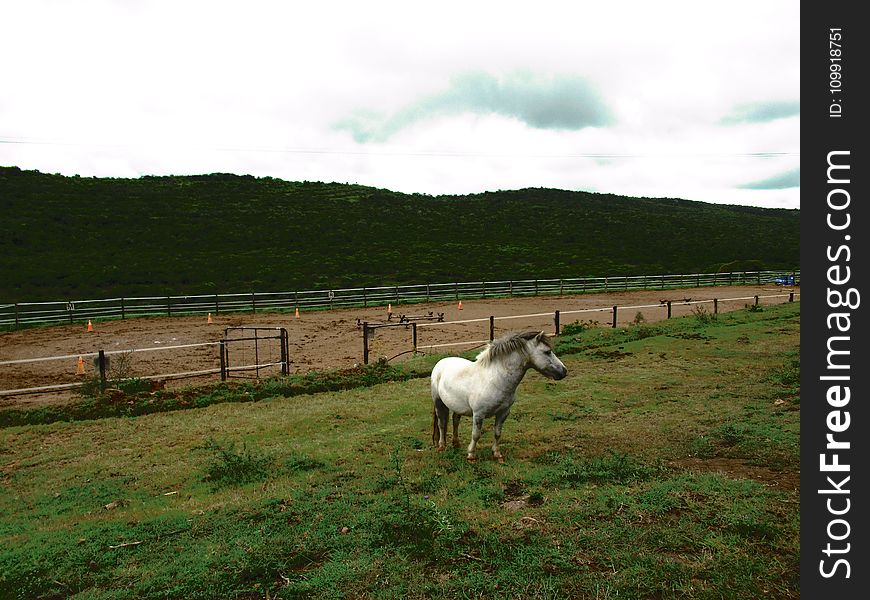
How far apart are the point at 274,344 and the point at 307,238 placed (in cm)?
3539

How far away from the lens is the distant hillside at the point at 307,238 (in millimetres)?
39875

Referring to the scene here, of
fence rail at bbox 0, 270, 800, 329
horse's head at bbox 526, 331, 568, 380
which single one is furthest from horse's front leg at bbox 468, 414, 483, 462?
fence rail at bbox 0, 270, 800, 329

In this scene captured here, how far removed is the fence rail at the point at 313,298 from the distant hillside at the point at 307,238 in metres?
4.51

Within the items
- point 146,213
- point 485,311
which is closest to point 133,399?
point 485,311

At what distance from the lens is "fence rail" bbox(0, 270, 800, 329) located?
2698 centimetres

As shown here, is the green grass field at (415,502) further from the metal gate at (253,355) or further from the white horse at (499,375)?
the metal gate at (253,355)

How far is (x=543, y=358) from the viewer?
6.16 meters

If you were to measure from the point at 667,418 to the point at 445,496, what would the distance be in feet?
14.0

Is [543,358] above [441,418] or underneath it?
above

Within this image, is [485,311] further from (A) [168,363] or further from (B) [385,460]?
(B) [385,460]

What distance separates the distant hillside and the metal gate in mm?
18600

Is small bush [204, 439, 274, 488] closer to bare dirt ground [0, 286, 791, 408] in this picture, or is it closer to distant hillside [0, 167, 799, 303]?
bare dirt ground [0, 286, 791, 408]

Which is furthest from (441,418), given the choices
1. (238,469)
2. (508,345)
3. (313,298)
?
(313,298)

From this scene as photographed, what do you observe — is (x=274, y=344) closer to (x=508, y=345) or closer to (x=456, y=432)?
(x=456, y=432)
